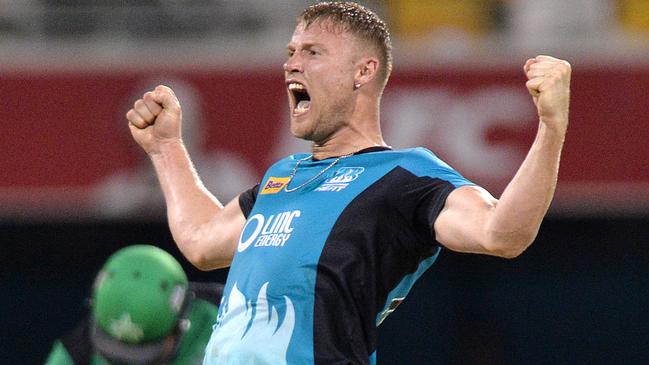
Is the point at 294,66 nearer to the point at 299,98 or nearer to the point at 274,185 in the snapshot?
the point at 299,98

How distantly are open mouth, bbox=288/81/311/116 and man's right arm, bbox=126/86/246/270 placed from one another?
0.48 m

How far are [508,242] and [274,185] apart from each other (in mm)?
995

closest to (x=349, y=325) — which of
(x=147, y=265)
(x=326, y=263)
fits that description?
(x=326, y=263)

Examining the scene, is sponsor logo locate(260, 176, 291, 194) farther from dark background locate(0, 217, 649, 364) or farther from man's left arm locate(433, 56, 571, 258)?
dark background locate(0, 217, 649, 364)

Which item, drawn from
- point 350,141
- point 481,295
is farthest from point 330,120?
point 481,295

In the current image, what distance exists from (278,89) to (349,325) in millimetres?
4592

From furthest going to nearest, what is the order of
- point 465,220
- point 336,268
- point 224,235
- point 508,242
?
point 224,235 < point 336,268 < point 465,220 < point 508,242

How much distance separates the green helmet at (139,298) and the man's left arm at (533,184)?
1.44 metres

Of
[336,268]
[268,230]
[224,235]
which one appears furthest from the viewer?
[224,235]

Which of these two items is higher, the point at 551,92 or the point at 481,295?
the point at 551,92

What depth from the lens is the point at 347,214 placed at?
394 centimetres

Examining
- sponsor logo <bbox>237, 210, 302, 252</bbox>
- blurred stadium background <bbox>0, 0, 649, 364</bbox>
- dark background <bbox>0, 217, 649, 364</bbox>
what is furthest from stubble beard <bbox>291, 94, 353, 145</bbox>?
dark background <bbox>0, 217, 649, 364</bbox>

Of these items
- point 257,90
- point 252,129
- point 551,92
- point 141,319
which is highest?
point 551,92

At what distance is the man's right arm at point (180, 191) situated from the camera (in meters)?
4.58
